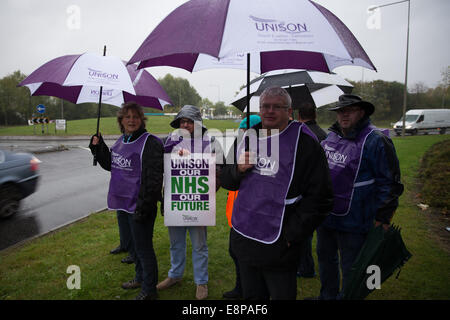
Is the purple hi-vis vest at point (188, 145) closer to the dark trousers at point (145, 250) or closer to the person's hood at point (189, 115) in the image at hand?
the person's hood at point (189, 115)

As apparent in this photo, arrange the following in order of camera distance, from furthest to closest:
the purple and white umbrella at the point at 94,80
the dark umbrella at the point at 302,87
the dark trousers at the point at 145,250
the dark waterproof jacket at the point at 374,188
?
the dark umbrella at the point at 302,87 < the purple and white umbrella at the point at 94,80 < the dark trousers at the point at 145,250 < the dark waterproof jacket at the point at 374,188

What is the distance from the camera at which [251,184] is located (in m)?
2.04

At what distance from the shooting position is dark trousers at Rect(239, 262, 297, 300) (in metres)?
1.95

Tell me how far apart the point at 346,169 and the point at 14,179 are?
20.1 ft

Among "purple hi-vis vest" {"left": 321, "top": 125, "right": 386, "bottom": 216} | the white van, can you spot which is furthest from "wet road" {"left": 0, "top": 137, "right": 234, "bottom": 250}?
the white van

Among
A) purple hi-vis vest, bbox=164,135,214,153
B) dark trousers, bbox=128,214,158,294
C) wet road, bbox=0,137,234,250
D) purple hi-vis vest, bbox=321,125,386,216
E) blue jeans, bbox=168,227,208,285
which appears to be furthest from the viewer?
wet road, bbox=0,137,234,250

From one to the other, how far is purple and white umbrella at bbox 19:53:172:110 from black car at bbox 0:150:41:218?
2.35 m

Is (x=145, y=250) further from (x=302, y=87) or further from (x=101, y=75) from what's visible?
(x=302, y=87)

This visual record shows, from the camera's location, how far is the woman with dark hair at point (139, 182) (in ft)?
9.24

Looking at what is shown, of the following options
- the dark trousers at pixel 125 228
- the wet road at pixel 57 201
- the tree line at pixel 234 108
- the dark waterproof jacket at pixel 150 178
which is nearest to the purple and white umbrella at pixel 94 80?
the dark waterproof jacket at pixel 150 178

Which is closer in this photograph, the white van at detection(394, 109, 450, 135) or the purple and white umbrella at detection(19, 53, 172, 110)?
the purple and white umbrella at detection(19, 53, 172, 110)

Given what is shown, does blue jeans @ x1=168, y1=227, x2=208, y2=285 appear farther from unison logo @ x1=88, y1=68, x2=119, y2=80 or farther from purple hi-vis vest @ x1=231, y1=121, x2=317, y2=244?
unison logo @ x1=88, y1=68, x2=119, y2=80
